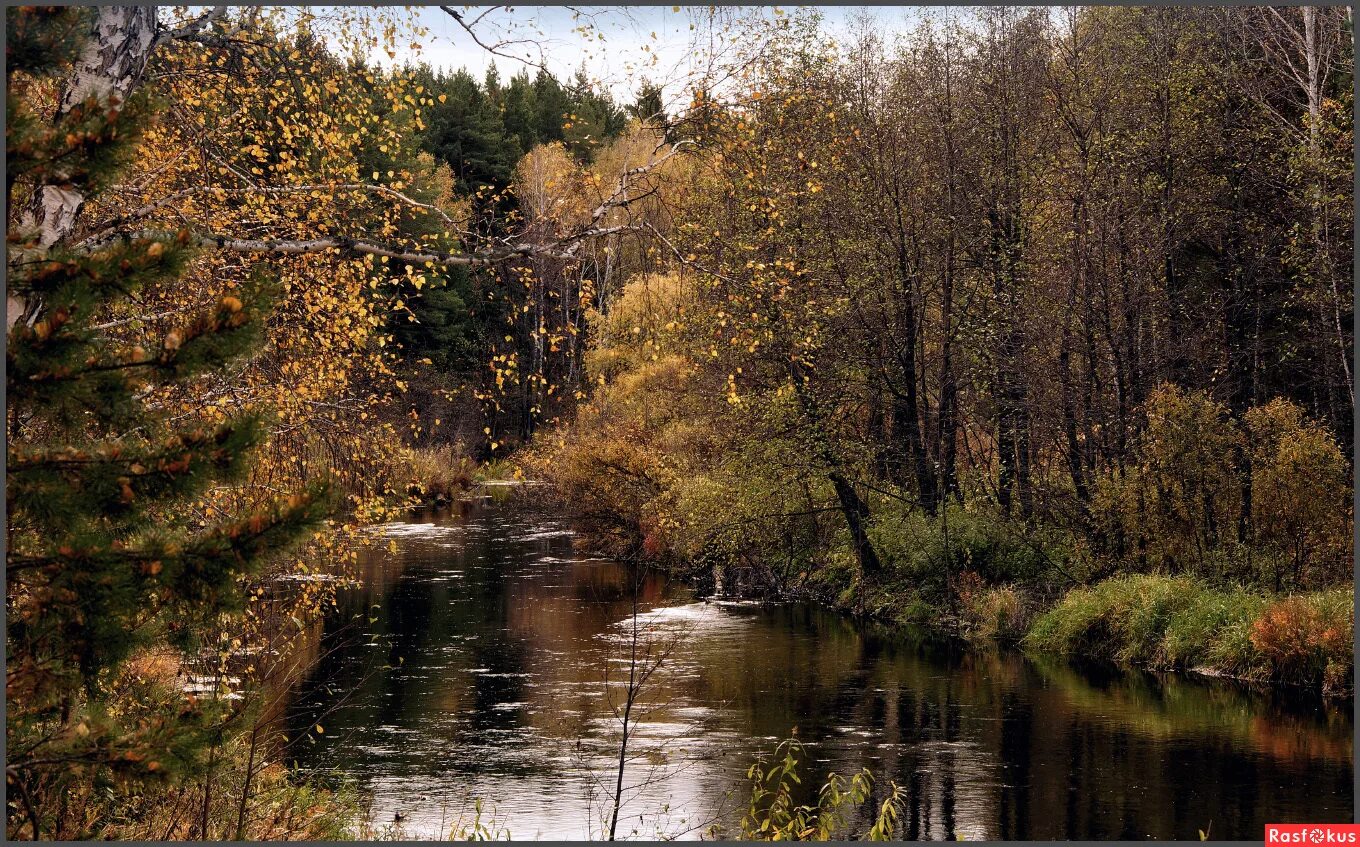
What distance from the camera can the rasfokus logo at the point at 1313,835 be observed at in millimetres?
8493

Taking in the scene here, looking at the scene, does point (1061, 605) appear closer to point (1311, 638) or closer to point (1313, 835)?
point (1311, 638)

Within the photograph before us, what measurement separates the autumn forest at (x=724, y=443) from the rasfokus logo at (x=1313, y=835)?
5.63 ft

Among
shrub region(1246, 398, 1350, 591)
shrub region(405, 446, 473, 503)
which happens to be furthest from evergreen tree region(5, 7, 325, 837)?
shrub region(405, 446, 473, 503)

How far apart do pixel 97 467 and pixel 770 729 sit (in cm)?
1167

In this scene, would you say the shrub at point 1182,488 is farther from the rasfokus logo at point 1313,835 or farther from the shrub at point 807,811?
the rasfokus logo at point 1313,835

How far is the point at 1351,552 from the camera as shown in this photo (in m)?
17.7

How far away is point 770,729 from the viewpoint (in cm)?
1490

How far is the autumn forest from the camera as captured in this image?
4469 mm

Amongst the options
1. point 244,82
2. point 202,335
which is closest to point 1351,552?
point 244,82

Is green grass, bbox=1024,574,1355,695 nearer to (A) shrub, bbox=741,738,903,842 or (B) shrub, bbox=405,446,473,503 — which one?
(A) shrub, bbox=741,738,903,842

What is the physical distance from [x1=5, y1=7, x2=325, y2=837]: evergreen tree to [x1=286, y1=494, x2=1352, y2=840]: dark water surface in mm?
4315

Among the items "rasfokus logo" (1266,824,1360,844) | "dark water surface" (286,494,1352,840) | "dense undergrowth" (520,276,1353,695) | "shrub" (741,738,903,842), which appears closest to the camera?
"rasfokus logo" (1266,824,1360,844)

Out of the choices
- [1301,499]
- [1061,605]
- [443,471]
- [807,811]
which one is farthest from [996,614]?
[443,471]

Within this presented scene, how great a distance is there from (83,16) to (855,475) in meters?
19.8
